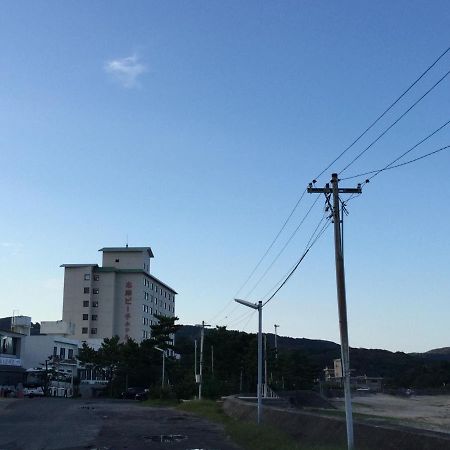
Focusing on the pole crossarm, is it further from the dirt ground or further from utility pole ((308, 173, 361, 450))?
the dirt ground

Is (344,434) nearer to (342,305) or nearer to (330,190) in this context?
(342,305)

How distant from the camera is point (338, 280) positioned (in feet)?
61.8

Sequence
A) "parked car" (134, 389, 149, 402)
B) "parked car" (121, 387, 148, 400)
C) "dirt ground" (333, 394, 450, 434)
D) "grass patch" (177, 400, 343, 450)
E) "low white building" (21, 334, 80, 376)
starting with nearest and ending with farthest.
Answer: "grass patch" (177, 400, 343, 450), "dirt ground" (333, 394, 450, 434), "parked car" (134, 389, 149, 402), "parked car" (121, 387, 148, 400), "low white building" (21, 334, 80, 376)

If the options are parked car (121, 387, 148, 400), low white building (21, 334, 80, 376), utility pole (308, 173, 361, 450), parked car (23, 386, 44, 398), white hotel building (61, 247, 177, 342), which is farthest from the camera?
white hotel building (61, 247, 177, 342)

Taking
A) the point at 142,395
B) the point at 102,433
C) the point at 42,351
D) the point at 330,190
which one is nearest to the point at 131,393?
the point at 142,395

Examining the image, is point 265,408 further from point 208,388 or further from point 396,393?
point 396,393

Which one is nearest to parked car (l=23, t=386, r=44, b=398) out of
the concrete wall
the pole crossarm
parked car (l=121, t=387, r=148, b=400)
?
parked car (l=121, t=387, r=148, b=400)

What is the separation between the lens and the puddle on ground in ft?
81.0

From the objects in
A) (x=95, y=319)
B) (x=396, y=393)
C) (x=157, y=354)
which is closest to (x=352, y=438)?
(x=157, y=354)

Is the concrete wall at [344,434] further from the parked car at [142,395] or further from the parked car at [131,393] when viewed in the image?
the parked car at [131,393]

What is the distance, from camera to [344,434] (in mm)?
19094

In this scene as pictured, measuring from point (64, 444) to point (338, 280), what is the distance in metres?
11.6

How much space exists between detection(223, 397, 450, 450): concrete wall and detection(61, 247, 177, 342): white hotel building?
3616 inches

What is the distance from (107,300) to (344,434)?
104 meters
